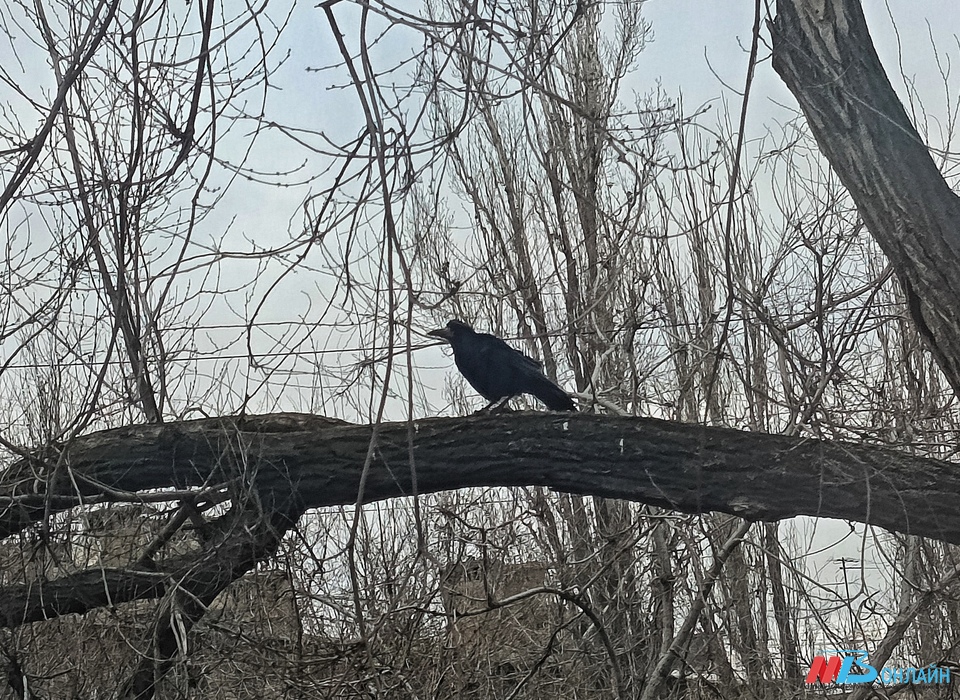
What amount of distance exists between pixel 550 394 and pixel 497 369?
42 cm

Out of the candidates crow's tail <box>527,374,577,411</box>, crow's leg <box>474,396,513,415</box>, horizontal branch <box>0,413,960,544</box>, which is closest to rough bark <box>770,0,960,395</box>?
horizontal branch <box>0,413,960,544</box>

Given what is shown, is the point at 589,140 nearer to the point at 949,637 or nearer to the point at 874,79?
the point at 949,637

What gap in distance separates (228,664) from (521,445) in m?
1.49

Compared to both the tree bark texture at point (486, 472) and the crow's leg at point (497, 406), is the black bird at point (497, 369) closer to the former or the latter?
the crow's leg at point (497, 406)

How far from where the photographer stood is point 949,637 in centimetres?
580

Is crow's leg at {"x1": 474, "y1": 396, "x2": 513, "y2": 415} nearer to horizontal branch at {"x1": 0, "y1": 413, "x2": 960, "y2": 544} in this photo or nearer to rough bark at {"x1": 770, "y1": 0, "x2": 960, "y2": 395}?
horizontal branch at {"x1": 0, "y1": 413, "x2": 960, "y2": 544}

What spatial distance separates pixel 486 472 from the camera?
378 centimetres

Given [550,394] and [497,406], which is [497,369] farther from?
[550,394]

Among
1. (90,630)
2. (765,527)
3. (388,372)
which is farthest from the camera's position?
(765,527)

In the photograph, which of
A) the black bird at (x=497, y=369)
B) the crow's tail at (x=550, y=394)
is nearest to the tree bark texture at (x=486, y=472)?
the crow's tail at (x=550, y=394)

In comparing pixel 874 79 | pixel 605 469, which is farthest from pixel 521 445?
pixel 874 79

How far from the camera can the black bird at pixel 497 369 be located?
4230 millimetres

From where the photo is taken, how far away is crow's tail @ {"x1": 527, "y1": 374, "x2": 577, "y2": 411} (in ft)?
13.5

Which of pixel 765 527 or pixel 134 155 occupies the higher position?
pixel 134 155
